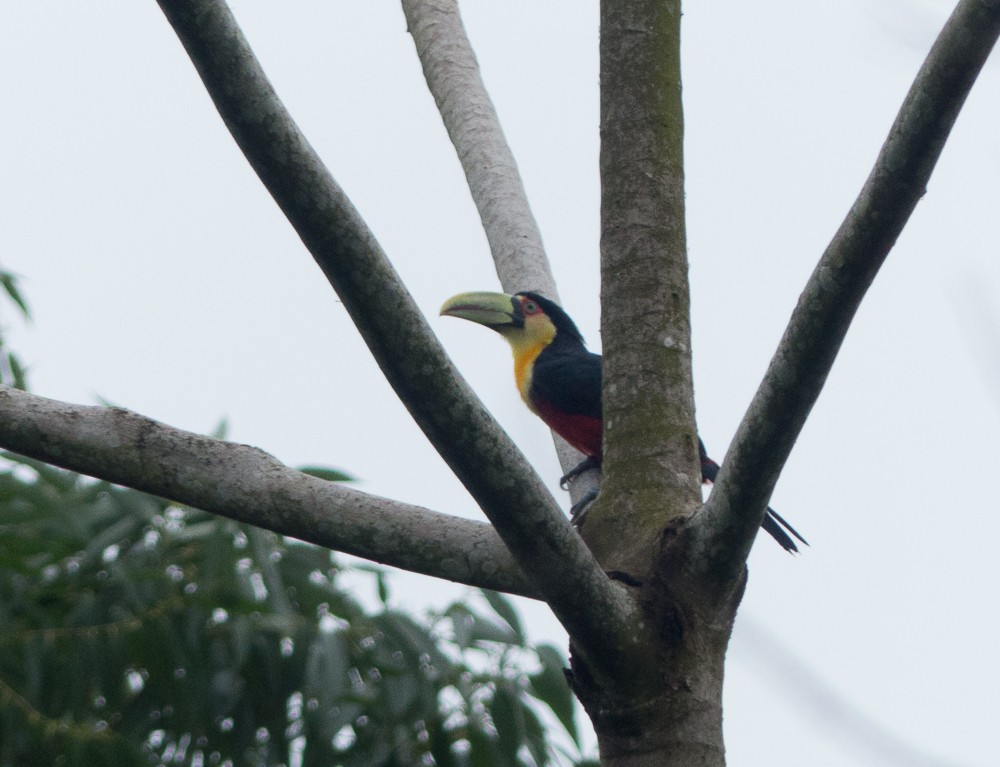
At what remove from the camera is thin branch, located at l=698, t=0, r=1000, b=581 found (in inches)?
61.9

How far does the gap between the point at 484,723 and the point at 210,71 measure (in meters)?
2.74

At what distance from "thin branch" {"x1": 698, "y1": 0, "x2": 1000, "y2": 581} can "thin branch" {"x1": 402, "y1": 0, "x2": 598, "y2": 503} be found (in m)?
1.31

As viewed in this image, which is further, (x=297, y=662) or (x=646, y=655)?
(x=297, y=662)

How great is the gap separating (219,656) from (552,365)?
6.24 feet

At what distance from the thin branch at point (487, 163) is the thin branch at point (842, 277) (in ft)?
4.31

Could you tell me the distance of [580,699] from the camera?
6.84 ft

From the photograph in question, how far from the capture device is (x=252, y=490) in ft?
6.66

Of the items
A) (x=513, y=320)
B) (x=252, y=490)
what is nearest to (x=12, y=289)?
(x=513, y=320)

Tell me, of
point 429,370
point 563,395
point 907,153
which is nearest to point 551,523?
point 429,370

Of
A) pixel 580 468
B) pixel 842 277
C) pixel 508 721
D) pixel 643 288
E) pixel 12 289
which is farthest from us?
pixel 12 289

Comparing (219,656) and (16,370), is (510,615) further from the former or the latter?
(16,370)

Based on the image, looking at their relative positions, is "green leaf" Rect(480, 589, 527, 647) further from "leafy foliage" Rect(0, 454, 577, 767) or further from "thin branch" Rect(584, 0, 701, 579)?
"thin branch" Rect(584, 0, 701, 579)

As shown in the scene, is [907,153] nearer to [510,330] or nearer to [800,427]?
[800,427]

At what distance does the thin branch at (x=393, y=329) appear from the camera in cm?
162
